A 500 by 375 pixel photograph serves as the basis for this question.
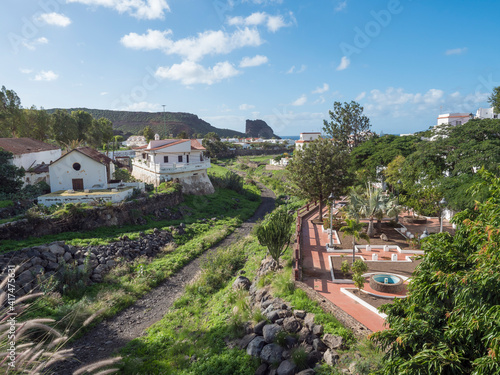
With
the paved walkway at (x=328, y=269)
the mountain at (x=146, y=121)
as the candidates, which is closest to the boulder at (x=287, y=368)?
the paved walkway at (x=328, y=269)

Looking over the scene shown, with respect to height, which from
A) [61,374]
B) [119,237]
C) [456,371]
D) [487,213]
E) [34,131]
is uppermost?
[34,131]

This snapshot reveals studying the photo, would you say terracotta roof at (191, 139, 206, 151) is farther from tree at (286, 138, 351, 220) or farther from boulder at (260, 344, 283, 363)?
boulder at (260, 344, 283, 363)

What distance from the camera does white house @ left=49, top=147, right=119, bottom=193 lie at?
26344 mm

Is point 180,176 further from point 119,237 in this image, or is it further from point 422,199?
point 422,199

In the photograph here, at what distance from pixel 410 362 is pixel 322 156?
54.1 feet

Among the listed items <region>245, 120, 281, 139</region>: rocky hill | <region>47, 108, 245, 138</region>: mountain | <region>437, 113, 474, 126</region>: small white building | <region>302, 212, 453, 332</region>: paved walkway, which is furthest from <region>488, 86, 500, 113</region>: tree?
<region>245, 120, 281, 139</region>: rocky hill

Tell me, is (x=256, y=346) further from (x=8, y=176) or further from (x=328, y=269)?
(x=8, y=176)

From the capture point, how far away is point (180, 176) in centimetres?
3412

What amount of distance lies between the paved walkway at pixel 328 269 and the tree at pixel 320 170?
2491 mm

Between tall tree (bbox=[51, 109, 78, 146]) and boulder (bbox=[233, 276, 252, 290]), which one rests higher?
tall tree (bbox=[51, 109, 78, 146])

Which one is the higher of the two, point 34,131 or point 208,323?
point 34,131

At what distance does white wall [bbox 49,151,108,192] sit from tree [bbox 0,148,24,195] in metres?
2.44

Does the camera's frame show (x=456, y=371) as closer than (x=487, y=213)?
Yes

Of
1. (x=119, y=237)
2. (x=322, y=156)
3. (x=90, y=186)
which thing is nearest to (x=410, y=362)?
(x=322, y=156)
